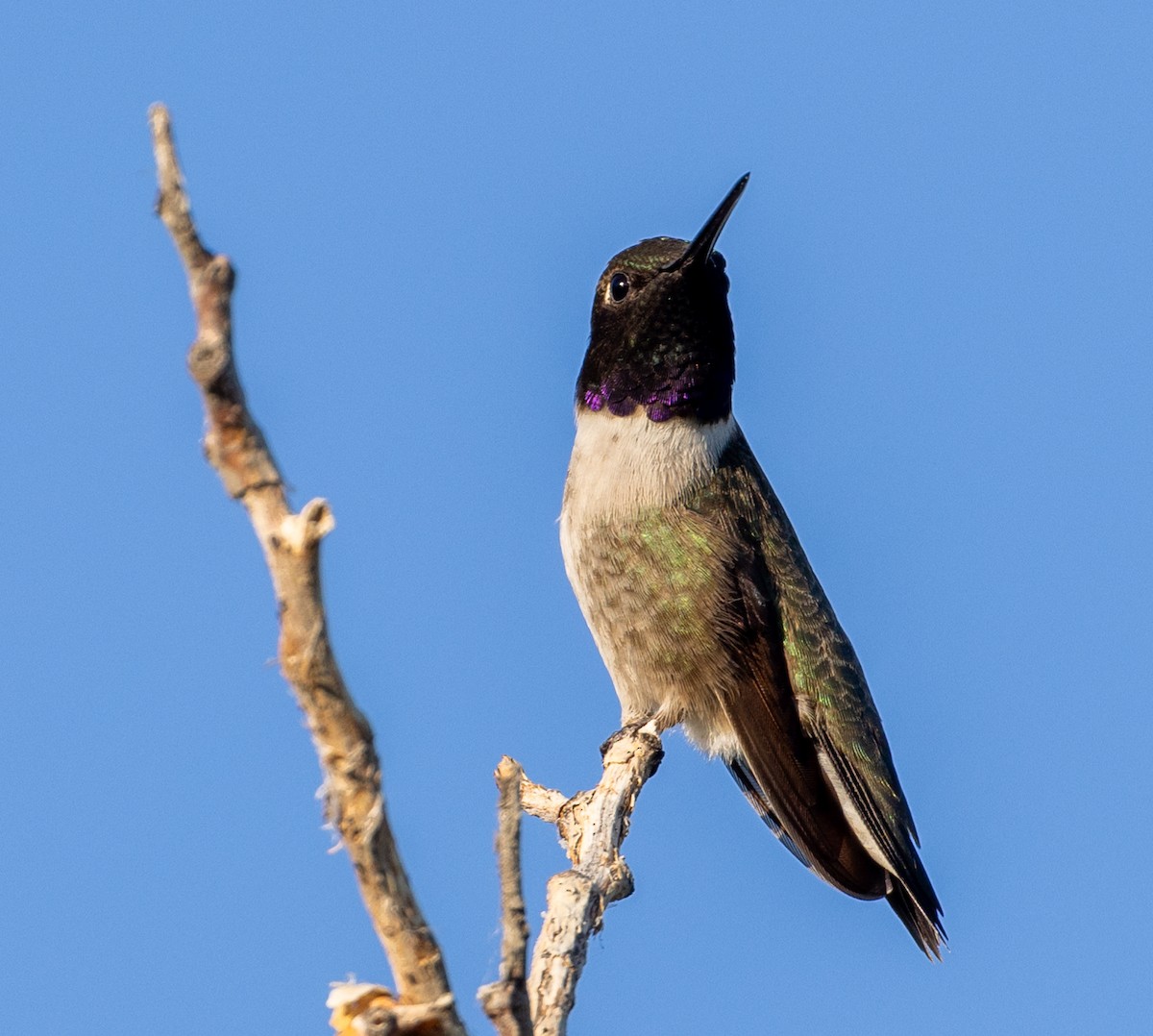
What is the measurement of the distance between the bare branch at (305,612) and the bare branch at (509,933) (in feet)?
0.53

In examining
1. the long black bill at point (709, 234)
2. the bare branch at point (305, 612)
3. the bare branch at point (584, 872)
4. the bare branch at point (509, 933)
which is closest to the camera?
the bare branch at point (305, 612)

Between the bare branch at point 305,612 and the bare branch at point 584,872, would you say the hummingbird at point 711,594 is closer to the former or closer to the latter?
the bare branch at point 584,872

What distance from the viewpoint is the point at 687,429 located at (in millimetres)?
7176

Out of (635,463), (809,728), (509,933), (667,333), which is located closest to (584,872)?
(509,933)

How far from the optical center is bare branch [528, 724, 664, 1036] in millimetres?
3650

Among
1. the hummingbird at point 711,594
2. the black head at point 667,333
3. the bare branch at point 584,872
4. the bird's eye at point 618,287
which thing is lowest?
the bare branch at point 584,872

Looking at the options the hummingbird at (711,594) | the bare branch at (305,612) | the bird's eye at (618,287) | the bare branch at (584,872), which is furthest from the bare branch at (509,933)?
the bird's eye at (618,287)

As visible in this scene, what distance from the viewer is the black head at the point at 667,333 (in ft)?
23.3

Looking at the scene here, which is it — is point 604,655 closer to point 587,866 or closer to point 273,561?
point 587,866

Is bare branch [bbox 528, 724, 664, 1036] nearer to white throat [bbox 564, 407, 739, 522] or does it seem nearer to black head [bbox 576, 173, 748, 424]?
white throat [bbox 564, 407, 739, 522]

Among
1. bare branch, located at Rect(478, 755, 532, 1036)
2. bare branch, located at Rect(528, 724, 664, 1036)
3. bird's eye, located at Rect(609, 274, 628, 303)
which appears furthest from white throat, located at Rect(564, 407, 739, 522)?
bare branch, located at Rect(478, 755, 532, 1036)

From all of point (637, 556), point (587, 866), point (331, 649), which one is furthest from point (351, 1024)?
point (637, 556)

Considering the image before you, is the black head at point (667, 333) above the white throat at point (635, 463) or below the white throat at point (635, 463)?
above

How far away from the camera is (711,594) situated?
22.5ft
